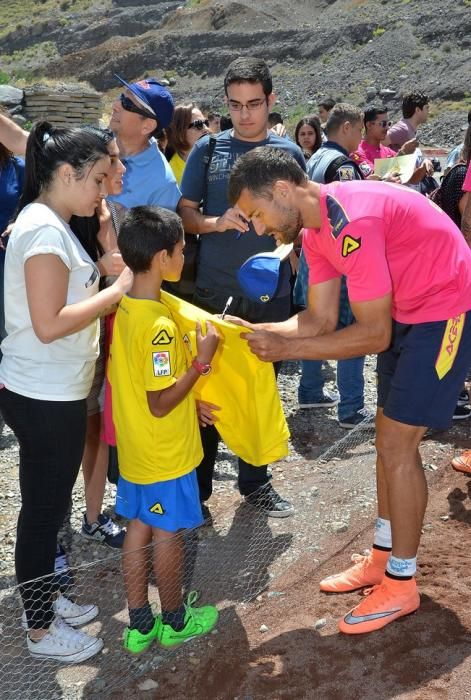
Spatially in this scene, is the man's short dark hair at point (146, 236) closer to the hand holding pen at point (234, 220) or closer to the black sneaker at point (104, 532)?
the hand holding pen at point (234, 220)

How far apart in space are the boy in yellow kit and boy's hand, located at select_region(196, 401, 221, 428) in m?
0.20

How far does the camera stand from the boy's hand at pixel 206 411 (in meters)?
3.51

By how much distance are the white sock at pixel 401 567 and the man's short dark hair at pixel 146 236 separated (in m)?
1.55

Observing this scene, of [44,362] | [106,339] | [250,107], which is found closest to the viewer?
[44,362]

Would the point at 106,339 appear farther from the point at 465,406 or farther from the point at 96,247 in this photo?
the point at 465,406

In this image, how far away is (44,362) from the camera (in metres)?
2.93

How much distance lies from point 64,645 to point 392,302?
1921 millimetres

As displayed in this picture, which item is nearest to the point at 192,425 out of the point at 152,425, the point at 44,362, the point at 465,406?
the point at 152,425

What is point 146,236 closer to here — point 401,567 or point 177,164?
point 401,567

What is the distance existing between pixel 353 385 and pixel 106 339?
7.66ft

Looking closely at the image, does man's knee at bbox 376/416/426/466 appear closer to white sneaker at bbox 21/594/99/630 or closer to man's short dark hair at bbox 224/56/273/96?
white sneaker at bbox 21/594/99/630

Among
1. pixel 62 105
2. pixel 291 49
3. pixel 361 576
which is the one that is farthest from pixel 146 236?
pixel 291 49

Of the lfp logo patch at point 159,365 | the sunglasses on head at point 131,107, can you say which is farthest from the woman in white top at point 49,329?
the sunglasses on head at point 131,107

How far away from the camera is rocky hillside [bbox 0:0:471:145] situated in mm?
39000
